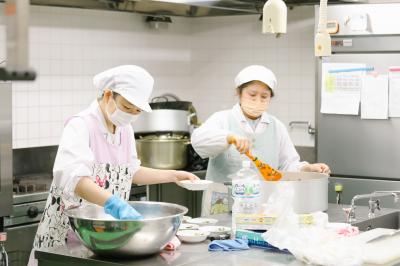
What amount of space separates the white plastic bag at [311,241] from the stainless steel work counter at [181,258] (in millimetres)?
53

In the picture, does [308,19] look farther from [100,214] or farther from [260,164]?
[100,214]

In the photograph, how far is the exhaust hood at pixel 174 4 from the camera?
496 cm

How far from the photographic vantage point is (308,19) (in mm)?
5500

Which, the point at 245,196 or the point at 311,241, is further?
the point at 245,196

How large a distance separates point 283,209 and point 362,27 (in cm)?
213

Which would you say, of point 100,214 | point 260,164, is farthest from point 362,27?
point 100,214

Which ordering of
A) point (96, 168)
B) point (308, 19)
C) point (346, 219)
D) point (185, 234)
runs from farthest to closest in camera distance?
1. point (308, 19)
2. point (346, 219)
3. point (96, 168)
4. point (185, 234)

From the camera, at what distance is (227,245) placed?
2.82 metres

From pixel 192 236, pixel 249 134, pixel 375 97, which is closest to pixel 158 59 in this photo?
pixel 375 97

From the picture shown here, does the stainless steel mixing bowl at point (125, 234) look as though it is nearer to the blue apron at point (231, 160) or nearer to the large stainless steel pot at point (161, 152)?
the blue apron at point (231, 160)

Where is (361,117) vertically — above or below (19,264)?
above

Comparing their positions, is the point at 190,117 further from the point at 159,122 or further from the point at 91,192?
the point at 91,192

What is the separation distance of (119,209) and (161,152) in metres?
2.52

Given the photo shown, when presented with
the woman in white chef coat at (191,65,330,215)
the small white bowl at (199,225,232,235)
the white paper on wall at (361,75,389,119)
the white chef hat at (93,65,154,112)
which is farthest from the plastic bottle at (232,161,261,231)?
the white paper on wall at (361,75,389,119)
